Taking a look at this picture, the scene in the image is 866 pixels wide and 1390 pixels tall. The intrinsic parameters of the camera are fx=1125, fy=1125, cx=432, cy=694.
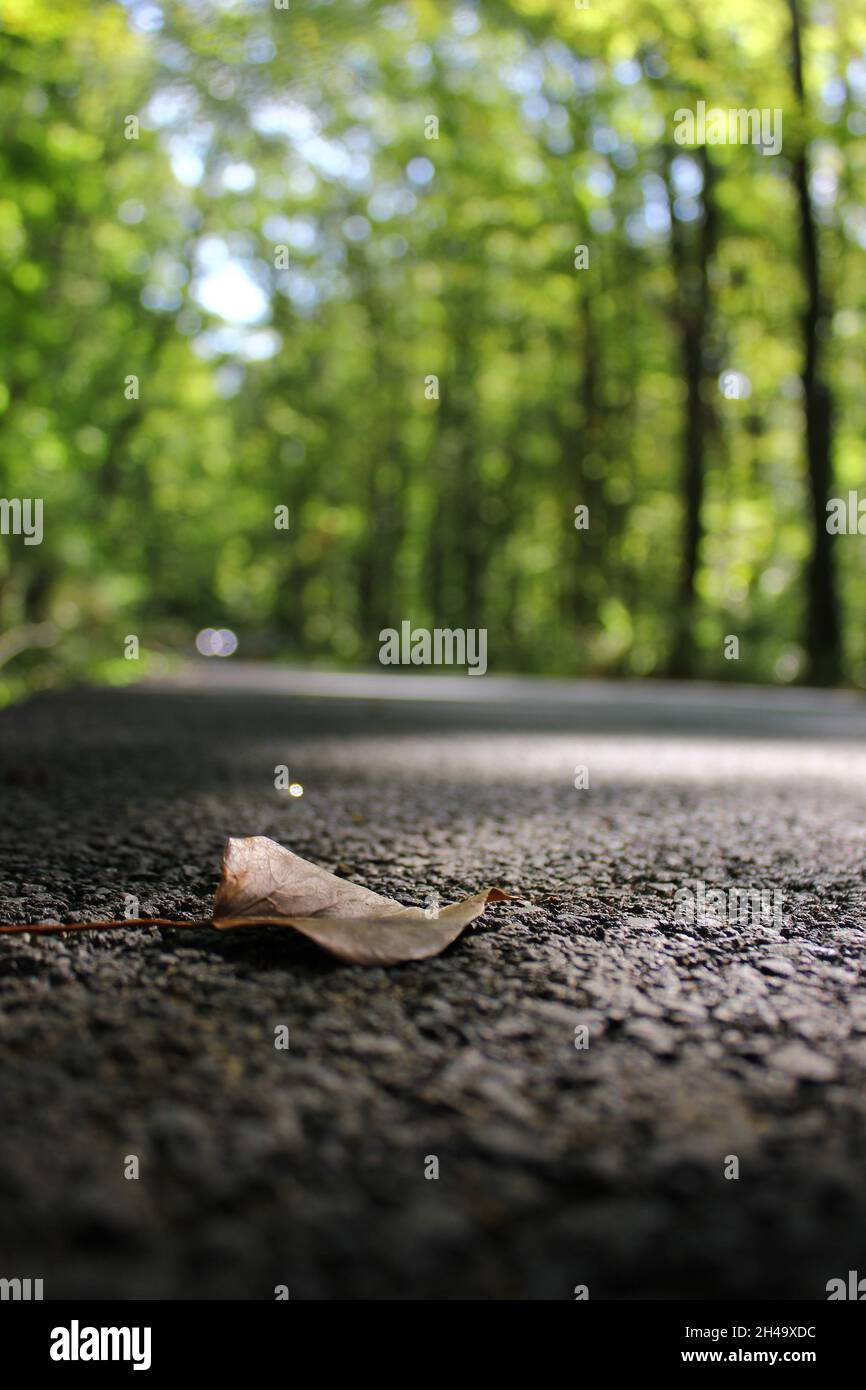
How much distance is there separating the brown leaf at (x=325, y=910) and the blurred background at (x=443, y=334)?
283 inches

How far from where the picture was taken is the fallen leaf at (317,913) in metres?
2.07

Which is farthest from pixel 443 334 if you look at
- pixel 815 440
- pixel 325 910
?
pixel 325 910

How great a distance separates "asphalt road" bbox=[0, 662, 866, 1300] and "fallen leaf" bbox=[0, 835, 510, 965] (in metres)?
0.04

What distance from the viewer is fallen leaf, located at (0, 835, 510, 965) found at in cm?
207

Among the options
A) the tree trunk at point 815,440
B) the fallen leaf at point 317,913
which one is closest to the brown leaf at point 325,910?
the fallen leaf at point 317,913

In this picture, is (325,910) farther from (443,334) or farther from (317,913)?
(443,334)

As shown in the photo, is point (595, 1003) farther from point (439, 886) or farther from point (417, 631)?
point (417, 631)

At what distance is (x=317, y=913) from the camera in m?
2.21

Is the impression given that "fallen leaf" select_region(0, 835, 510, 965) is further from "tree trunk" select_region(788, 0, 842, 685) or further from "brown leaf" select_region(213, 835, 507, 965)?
"tree trunk" select_region(788, 0, 842, 685)

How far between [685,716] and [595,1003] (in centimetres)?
914

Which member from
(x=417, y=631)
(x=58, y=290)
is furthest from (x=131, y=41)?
(x=417, y=631)

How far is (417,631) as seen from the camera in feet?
116

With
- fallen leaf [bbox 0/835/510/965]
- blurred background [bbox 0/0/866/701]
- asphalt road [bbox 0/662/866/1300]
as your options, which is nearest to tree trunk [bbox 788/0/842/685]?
blurred background [bbox 0/0/866/701]

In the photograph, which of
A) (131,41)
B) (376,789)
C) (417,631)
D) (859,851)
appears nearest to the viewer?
(859,851)
